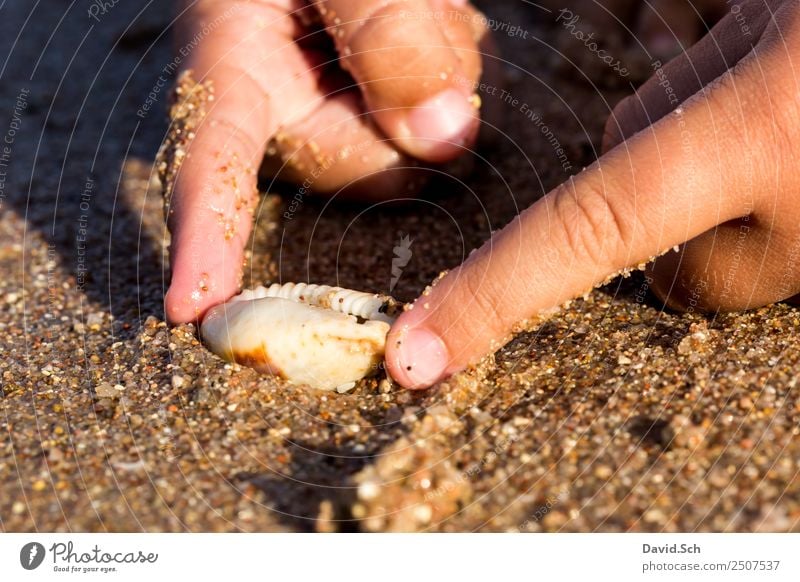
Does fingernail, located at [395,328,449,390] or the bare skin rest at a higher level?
the bare skin

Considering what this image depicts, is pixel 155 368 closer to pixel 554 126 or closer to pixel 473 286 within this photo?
pixel 473 286

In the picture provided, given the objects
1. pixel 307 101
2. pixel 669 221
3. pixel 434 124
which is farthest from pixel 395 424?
pixel 307 101

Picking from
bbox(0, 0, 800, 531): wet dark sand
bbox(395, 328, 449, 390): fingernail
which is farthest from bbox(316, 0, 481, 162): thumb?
bbox(395, 328, 449, 390): fingernail

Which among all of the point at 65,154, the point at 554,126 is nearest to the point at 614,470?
the point at 554,126

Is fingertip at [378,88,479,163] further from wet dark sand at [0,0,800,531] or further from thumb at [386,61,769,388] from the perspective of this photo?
thumb at [386,61,769,388]

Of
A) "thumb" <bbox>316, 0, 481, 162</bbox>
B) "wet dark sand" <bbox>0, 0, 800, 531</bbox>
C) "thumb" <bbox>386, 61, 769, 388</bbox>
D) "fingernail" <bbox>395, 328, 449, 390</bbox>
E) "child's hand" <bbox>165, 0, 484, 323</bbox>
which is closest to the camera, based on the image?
"wet dark sand" <bbox>0, 0, 800, 531</bbox>

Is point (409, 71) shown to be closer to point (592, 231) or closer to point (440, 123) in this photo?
point (440, 123)

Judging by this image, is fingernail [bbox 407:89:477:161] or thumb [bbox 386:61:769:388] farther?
fingernail [bbox 407:89:477:161]

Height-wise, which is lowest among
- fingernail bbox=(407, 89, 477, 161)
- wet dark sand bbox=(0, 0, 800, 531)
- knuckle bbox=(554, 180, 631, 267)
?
wet dark sand bbox=(0, 0, 800, 531)
